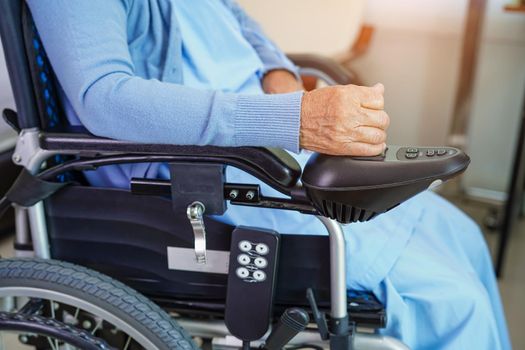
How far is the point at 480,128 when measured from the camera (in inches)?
87.8

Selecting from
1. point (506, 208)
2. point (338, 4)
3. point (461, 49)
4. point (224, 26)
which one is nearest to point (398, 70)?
point (461, 49)

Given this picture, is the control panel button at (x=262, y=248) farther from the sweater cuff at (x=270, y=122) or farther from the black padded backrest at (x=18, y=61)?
the black padded backrest at (x=18, y=61)

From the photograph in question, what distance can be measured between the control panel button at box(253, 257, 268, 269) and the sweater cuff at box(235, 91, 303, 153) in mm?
183

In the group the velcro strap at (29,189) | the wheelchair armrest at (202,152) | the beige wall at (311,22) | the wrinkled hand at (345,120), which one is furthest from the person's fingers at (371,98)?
the beige wall at (311,22)

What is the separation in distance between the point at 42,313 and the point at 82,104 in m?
0.38

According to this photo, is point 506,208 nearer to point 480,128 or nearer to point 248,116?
point 480,128

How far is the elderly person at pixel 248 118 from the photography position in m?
0.72

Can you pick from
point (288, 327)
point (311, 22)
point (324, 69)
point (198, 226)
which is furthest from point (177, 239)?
point (311, 22)

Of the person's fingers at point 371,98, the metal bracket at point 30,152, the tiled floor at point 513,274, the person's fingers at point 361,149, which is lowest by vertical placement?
the tiled floor at point 513,274

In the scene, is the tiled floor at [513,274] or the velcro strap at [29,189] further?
the tiled floor at [513,274]

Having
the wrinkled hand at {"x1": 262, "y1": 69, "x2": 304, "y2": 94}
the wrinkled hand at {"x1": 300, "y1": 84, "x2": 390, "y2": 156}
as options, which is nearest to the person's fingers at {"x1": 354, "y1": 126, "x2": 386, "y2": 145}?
the wrinkled hand at {"x1": 300, "y1": 84, "x2": 390, "y2": 156}

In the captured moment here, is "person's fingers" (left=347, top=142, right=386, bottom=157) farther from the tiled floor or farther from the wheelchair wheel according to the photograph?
the tiled floor

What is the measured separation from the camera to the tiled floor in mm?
1609

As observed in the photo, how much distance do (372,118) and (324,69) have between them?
0.61 m
